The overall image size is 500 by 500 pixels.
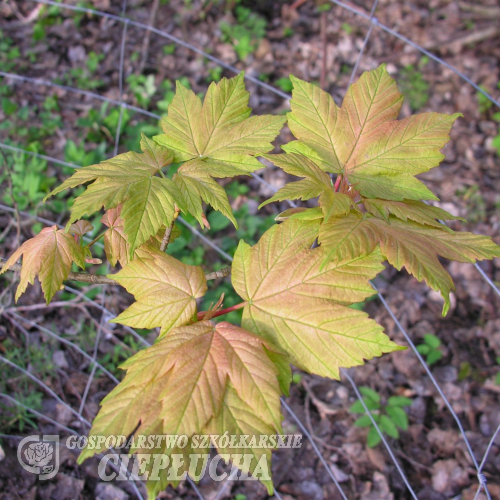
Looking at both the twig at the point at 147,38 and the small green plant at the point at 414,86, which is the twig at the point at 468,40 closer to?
the small green plant at the point at 414,86

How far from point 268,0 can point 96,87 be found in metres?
1.85

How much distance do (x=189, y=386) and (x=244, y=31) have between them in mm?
3691

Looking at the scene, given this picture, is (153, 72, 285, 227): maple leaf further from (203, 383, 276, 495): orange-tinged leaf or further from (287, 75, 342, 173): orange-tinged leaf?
(203, 383, 276, 495): orange-tinged leaf

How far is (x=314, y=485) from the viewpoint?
2137 millimetres

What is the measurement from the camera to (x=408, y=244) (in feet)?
3.08

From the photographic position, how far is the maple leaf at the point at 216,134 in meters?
1.04

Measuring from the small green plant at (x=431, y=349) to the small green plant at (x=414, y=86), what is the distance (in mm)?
1957

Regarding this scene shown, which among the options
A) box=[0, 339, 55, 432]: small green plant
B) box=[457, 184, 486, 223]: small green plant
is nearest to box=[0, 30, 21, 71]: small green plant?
box=[0, 339, 55, 432]: small green plant

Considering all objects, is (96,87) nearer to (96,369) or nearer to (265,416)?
(96,369)

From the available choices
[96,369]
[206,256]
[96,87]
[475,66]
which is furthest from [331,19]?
[96,369]

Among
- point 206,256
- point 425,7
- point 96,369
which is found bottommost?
point 96,369

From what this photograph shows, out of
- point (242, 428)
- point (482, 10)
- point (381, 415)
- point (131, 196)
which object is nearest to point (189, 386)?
point (242, 428)

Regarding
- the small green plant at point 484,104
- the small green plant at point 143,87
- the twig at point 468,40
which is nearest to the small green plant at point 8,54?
the small green plant at point 143,87

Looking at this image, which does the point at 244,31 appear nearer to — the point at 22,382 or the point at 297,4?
the point at 297,4
